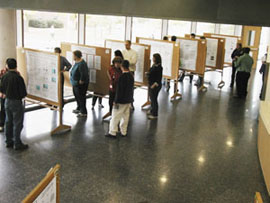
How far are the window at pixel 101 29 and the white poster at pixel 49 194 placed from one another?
29.3 ft

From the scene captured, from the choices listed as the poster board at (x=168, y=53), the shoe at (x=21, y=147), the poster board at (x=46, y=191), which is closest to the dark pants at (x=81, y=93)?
the shoe at (x=21, y=147)

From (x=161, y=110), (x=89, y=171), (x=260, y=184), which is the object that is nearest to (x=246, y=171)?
(x=260, y=184)

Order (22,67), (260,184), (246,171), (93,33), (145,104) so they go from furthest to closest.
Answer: (93,33)
(145,104)
(22,67)
(246,171)
(260,184)

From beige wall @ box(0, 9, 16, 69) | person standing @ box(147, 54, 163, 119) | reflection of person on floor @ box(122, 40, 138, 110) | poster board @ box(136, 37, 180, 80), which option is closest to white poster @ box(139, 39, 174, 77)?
poster board @ box(136, 37, 180, 80)

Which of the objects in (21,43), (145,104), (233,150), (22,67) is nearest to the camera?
(233,150)

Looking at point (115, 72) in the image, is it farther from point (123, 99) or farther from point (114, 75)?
point (123, 99)

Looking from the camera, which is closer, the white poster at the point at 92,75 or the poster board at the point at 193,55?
the white poster at the point at 92,75

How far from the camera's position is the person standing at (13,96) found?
529 cm

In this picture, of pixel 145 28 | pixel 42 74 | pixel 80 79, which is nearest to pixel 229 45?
pixel 145 28

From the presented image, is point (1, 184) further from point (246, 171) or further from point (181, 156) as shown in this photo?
point (246, 171)

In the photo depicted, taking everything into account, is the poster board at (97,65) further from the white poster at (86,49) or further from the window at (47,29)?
the window at (47,29)

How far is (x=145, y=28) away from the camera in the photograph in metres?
13.5

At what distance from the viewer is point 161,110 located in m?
8.66

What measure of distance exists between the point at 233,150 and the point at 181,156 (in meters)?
1.13
